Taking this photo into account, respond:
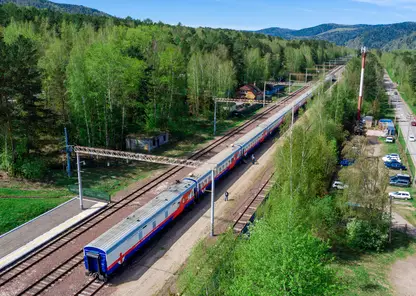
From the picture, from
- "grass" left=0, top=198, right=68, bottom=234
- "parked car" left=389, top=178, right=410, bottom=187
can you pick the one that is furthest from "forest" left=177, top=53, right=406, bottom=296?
"grass" left=0, top=198, right=68, bottom=234

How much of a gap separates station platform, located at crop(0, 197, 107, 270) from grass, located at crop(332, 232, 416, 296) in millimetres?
20934

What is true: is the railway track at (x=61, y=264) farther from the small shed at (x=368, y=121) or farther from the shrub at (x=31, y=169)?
the small shed at (x=368, y=121)

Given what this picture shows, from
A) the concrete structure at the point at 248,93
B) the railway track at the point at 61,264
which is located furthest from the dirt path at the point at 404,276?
the concrete structure at the point at 248,93

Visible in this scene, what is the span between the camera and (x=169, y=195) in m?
30.2

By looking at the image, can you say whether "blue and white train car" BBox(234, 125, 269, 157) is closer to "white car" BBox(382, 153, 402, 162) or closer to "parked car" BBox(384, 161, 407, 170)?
"white car" BBox(382, 153, 402, 162)

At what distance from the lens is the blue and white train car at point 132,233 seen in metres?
22.5

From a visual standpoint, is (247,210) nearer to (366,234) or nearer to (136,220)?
(366,234)

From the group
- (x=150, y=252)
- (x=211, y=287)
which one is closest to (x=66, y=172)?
(x=150, y=252)

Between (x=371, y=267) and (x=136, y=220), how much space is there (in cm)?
1747

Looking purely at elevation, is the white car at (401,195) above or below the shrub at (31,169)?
below

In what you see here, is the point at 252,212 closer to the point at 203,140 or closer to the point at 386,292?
the point at 386,292

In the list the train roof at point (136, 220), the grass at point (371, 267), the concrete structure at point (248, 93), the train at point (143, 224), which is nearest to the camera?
the train at point (143, 224)

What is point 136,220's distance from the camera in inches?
1016

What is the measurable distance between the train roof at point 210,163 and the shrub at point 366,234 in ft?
43.3
